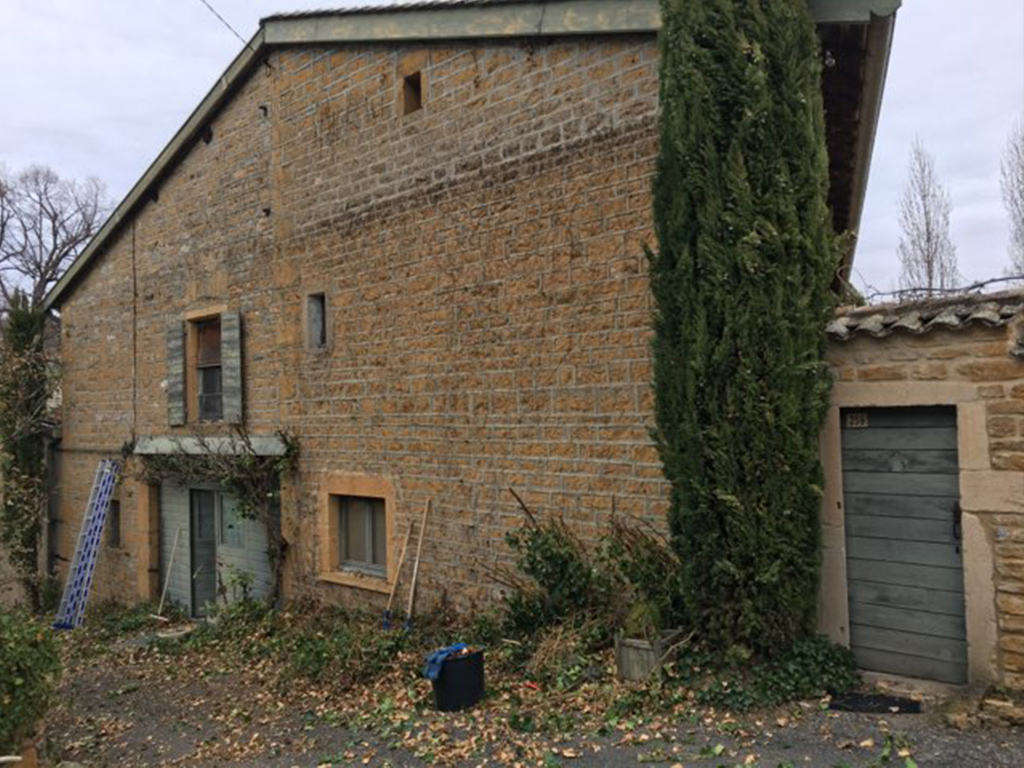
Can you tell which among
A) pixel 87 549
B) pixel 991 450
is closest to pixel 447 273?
pixel 991 450

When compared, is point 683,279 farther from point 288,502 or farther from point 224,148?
point 224,148

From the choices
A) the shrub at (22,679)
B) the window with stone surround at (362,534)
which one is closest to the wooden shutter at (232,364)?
the window with stone surround at (362,534)

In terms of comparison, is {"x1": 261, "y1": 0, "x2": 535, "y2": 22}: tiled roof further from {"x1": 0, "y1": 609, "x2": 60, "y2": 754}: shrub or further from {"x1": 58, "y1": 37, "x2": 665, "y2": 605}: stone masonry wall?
{"x1": 0, "y1": 609, "x2": 60, "y2": 754}: shrub

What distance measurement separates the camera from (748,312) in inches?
210

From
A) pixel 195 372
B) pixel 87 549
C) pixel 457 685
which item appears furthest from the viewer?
pixel 87 549

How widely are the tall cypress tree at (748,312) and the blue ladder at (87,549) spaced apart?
440 inches

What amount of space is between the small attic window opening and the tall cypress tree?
3936 mm

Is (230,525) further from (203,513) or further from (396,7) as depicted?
(396,7)

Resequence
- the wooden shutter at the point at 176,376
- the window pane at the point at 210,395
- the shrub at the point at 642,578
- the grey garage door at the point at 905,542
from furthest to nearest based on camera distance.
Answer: the wooden shutter at the point at 176,376, the window pane at the point at 210,395, the shrub at the point at 642,578, the grey garage door at the point at 905,542

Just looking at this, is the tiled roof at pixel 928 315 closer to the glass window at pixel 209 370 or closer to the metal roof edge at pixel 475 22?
the metal roof edge at pixel 475 22

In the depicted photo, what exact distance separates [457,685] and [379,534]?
359 cm

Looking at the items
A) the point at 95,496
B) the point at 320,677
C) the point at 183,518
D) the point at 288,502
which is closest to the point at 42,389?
the point at 95,496

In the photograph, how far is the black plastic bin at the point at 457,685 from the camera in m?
6.04

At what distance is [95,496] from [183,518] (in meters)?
1.98
